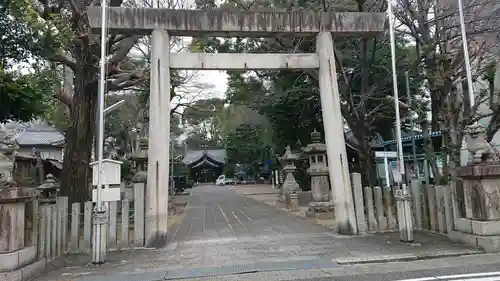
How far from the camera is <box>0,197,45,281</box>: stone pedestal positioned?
19.4 feet

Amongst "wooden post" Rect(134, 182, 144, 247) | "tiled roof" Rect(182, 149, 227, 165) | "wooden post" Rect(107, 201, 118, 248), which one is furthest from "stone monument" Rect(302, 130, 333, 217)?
"tiled roof" Rect(182, 149, 227, 165)

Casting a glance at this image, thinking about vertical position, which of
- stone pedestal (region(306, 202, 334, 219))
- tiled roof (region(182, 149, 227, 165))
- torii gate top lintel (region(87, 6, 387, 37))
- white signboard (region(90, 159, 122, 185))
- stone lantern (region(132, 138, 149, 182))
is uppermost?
tiled roof (region(182, 149, 227, 165))

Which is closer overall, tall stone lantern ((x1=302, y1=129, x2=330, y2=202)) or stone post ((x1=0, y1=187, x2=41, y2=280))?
stone post ((x1=0, y1=187, x2=41, y2=280))

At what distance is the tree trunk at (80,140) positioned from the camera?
1194 cm

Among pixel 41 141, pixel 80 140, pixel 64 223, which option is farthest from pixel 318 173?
pixel 41 141

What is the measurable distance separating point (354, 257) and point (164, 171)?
15.4ft

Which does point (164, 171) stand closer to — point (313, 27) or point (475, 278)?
point (313, 27)

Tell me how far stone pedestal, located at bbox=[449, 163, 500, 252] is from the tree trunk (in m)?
10.9

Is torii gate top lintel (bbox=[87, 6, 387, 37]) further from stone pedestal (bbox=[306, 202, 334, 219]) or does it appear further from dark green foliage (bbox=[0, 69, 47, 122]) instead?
stone pedestal (bbox=[306, 202, 334, 219])

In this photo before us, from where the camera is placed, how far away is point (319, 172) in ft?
52.7

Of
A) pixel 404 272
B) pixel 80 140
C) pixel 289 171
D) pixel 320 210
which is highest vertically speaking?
pixel 80 140

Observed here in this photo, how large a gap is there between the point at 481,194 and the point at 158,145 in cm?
712

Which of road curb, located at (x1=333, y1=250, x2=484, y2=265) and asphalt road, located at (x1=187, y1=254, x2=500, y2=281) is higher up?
road curb, located at (x1=333, y1=250, x2=484, y2=265)

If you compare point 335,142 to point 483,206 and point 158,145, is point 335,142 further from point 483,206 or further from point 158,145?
point 158,145
